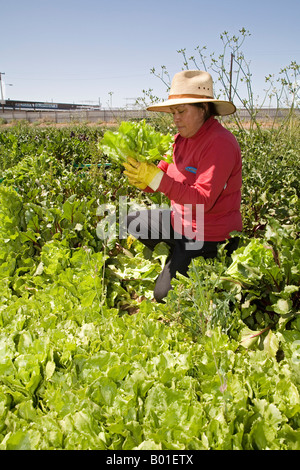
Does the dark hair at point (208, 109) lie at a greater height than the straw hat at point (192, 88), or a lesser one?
lesser

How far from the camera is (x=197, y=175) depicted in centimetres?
247

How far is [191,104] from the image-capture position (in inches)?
97.0

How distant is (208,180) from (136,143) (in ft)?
1.66

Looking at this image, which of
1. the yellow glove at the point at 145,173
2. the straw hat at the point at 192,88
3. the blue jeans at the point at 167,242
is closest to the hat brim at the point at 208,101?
the straw hat at the point at 192,88

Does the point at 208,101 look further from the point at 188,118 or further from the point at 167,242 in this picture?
the point at 167,242

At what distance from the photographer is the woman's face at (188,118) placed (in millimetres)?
2478

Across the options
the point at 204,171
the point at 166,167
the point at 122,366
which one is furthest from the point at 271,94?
the point at 122,366

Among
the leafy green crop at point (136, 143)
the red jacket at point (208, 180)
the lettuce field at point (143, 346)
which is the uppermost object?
the leafy green crop at point (136, 143)

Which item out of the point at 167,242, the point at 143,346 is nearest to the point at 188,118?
the point at 167,242

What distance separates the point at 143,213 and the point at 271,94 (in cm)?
264

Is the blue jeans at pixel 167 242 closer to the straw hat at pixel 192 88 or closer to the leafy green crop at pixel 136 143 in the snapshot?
the leafy green crop at pixel 136 143

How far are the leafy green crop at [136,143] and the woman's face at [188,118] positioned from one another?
0.17 metres

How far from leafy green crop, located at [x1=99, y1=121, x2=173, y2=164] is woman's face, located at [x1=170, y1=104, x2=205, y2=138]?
17 centimetres
